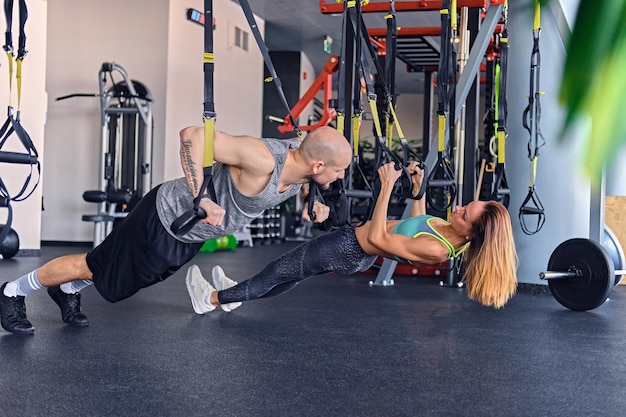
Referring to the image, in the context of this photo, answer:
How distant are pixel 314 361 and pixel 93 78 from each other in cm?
684

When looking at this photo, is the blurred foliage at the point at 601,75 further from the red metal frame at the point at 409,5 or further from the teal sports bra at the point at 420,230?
the red metal frame at the point at 409,5

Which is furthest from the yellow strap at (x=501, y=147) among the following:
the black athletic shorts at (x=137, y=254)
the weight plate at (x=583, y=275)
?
the black athletic shorts at (x=137, y=254)

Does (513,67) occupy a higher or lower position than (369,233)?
higher

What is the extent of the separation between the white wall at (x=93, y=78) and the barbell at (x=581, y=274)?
523 centimetres

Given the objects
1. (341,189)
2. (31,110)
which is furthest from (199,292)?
(31,110)

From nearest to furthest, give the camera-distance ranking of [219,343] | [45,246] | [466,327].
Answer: [219,343]
[466,327]
[45,246]

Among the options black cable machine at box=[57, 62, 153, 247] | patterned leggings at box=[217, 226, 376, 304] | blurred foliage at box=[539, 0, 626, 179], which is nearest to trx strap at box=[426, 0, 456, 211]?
patterned leggings at box=[217, 226, 376, 304]

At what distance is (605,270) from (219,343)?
7.96 feet

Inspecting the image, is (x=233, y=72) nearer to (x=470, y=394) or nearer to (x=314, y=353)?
(x=314, y=353)

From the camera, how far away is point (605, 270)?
162 inches

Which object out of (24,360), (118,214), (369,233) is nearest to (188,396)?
(24,360)

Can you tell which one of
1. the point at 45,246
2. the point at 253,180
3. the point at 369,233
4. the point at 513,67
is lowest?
the point at 45,246

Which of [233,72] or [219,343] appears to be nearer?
[219,343]

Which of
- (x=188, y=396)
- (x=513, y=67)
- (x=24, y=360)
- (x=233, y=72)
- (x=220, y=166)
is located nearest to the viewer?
(x=188, y=396)
